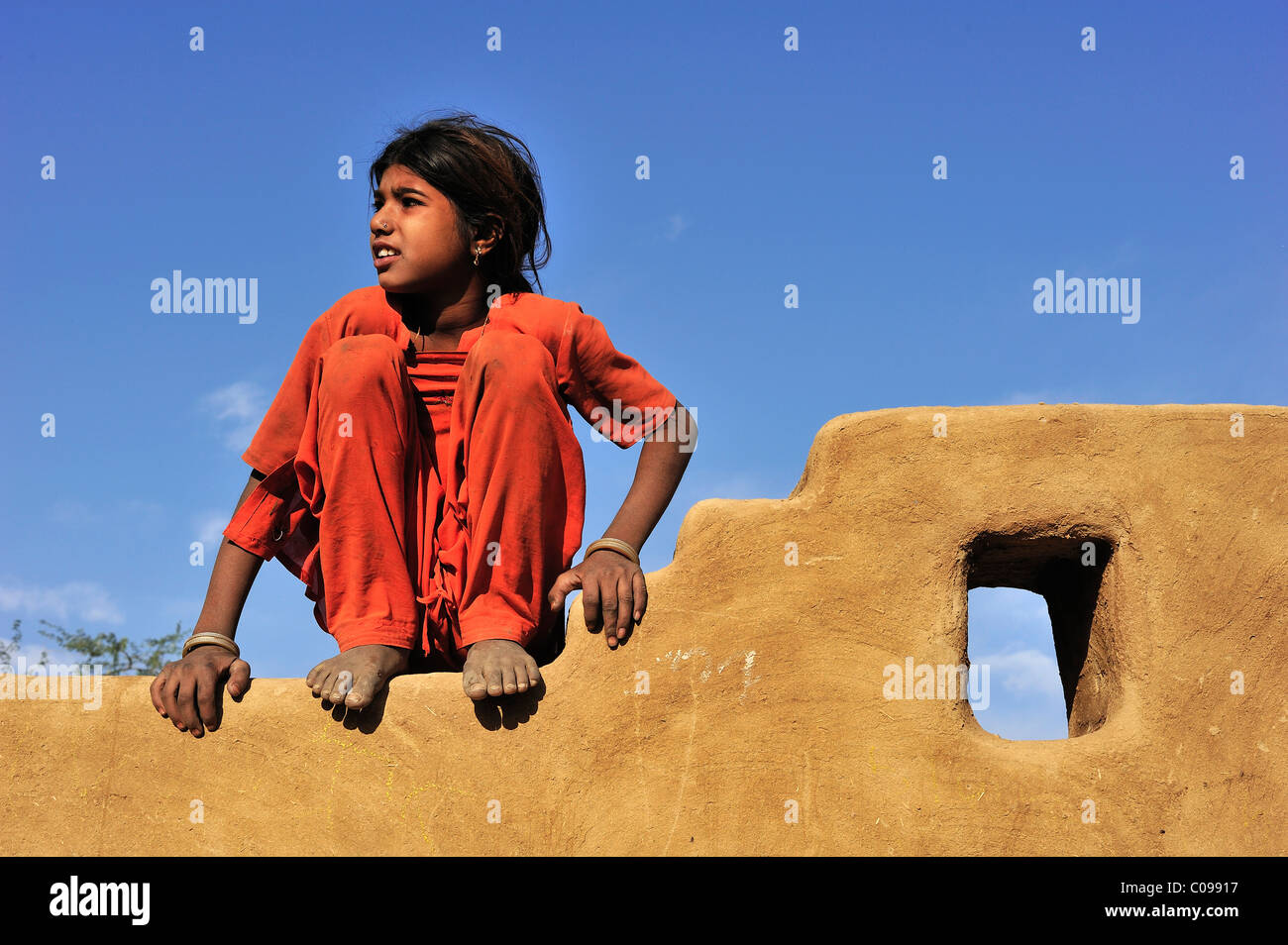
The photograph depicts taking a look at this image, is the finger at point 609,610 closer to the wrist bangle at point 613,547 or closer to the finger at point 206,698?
the wrist bangle at point 613,547

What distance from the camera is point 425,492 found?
10.7 feet

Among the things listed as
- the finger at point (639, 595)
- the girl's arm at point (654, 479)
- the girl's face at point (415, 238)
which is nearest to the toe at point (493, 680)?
the finger at point (639, 595)

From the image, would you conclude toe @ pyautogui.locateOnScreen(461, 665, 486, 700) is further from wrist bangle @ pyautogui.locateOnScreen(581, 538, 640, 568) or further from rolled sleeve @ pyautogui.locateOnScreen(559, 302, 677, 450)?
rolled sleeve @ pyautogui.locateOnScreen(559, 302, 677, 450)

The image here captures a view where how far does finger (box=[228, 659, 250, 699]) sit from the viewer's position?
2922 mm

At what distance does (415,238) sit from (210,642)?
1.35m

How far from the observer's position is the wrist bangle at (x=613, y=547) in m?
3.11

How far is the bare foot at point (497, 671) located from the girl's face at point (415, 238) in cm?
125

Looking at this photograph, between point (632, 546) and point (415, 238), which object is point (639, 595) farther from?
point (415, 238)

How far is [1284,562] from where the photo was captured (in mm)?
2996

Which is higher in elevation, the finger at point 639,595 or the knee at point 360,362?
the knee at point 360,362

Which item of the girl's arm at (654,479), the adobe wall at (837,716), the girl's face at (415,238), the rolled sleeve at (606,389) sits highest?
the girl's face at (415,238)
